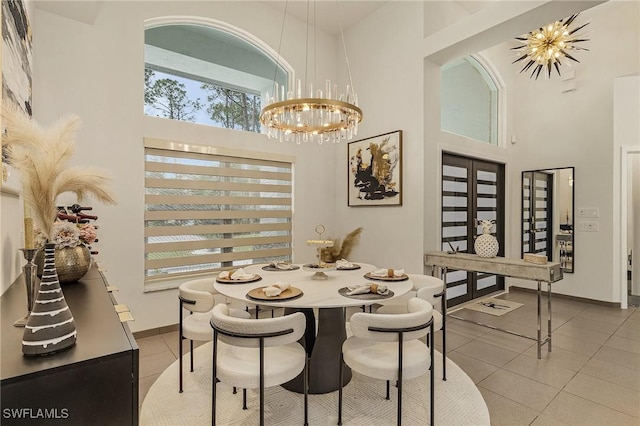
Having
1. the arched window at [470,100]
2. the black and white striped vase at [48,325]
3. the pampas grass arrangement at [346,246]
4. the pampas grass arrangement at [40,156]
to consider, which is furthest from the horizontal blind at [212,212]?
the black and white striped vase at [48,325]

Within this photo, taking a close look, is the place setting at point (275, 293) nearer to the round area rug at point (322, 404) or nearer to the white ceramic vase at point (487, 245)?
the round area rug at point (322, 404)

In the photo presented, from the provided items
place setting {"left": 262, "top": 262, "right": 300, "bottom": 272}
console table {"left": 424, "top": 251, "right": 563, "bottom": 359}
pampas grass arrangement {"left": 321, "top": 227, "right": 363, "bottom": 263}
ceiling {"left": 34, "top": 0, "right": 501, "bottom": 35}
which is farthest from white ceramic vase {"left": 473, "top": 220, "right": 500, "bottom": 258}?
ceiling {"left": 34, "top": 0, "right": 501, "bottom": 35}

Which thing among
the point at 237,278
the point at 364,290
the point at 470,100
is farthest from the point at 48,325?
the point at 470,100

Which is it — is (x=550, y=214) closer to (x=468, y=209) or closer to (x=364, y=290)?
(x=468, y=209)

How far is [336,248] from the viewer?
4.87 m

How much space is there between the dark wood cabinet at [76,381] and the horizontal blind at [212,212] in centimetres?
258

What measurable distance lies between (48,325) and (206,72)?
384cm

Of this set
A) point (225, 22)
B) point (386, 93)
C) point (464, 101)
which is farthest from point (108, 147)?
point (464, 101)

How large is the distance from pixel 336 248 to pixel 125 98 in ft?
10.8

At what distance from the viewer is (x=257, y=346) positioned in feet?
5.36

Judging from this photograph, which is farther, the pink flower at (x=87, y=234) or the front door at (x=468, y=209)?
the front door at (x=468, y=209)

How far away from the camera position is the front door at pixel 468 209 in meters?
4.46

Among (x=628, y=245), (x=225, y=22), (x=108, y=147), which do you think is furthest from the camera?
(x=628, y=245)

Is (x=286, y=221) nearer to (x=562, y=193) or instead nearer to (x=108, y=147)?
(x=108, y=147)
